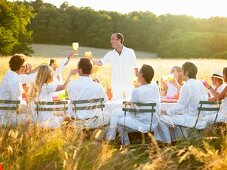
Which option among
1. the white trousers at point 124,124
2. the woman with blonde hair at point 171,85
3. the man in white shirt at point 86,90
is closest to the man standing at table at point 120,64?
the woman with blonde hair at point 171,85

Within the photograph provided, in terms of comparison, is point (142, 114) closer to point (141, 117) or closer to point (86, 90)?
point (141, 117)

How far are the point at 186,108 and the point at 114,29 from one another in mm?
49204

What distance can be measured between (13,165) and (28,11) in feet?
134

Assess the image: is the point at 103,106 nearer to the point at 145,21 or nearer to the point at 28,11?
the point at 28,11

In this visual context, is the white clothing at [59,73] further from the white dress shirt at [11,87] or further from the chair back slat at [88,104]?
the chair back slat at [88,104]

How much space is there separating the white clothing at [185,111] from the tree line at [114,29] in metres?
36.0

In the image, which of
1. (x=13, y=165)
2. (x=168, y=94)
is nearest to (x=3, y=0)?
(x=168, y=94)

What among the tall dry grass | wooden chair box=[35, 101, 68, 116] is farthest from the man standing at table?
the tall dry grass

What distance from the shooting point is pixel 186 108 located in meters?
6.06

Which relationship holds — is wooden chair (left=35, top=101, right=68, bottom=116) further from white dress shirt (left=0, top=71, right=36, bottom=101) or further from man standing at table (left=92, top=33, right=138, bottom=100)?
man standing at table (left=92, top=33, right=138, bottom=100)

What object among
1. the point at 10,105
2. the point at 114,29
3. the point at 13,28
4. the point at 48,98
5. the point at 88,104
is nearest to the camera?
the point at 88,104

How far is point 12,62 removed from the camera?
6176 mm

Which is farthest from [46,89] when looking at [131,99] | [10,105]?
[131,99]

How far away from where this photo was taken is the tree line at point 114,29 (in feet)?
141
